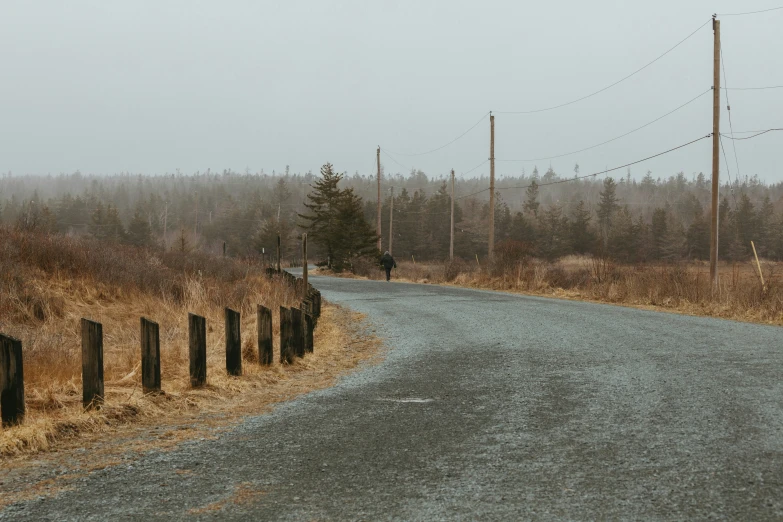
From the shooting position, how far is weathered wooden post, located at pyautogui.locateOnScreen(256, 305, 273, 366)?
26.9ft

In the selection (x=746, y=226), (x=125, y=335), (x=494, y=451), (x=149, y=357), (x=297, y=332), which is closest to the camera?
(x=494, y=451)

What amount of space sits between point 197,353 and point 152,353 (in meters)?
0.62

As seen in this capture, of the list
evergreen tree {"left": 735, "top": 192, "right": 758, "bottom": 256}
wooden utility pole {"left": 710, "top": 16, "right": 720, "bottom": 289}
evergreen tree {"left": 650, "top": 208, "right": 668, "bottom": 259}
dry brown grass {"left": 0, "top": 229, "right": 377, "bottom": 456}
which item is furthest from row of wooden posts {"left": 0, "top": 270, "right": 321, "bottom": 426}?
evergreen tree {"left": 735, "top": 192, "right": 758, "bottom": 256}

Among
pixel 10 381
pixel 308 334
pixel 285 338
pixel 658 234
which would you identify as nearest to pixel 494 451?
pixel 10 381

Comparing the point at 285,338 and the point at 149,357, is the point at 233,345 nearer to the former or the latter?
the point at 285,338

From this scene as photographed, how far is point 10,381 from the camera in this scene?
5.11m

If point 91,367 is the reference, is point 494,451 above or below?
below

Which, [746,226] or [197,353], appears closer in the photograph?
[197,353]

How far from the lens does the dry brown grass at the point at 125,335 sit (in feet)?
18.8

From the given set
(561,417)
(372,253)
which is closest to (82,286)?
(561,417)

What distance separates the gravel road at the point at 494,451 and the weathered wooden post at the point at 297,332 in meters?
1.15

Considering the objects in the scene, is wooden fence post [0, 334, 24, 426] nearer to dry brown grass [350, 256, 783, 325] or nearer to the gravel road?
the gravel road

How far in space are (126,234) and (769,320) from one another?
8212cm

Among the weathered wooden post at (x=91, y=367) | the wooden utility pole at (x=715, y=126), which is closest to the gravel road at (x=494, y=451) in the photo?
the weathered wooden post at (x=91, y=367)
